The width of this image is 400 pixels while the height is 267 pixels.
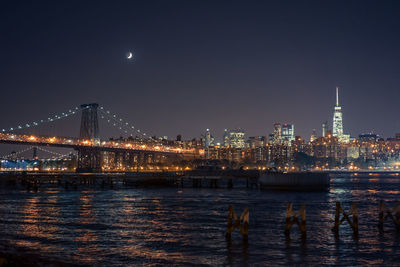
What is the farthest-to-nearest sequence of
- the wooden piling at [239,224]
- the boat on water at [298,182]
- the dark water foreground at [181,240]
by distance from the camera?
the boat on water at [298,182] < the wooden piling at [239,224] < the dark water foreground at [181,240]

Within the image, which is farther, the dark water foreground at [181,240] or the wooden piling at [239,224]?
the wooden piling at [239,224]

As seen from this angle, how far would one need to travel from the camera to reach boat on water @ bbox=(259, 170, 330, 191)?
6894 cm

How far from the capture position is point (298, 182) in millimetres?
68562

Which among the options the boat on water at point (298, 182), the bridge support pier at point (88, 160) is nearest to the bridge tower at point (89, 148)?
the bridge support pier at point (88, 160)

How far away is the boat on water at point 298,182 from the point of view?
68938mm

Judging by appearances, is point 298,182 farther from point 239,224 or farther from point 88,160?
point 88,160

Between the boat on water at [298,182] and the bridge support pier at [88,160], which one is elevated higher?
the bridge support pier at [88,160]

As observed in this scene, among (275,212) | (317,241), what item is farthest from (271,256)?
(275,212)

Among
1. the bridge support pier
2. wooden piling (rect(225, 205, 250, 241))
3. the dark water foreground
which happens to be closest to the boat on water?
the dark water foreground

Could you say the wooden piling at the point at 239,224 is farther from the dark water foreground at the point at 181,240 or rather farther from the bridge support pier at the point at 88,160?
the bridge support pier at the point at 88,160

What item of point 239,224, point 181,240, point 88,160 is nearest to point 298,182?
point 181,240

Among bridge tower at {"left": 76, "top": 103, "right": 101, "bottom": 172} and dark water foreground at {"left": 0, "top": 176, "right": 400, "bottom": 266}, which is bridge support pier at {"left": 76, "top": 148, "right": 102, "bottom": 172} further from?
dark water foreground at {"left": 0, "top": 176, "right": 400, "bottom": 266}

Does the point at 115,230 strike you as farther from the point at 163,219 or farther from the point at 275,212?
the point at 275,212

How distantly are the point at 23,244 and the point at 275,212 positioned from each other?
22.5m
